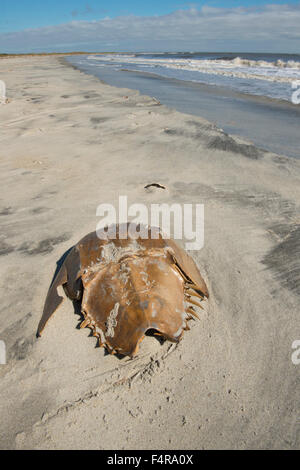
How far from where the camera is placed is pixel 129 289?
5.83 ft

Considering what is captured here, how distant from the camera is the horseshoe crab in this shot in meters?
1.71

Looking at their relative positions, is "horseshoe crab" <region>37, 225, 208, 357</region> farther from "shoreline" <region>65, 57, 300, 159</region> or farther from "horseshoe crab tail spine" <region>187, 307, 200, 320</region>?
"shoreline" <region>65, 57, 300, 159</region>

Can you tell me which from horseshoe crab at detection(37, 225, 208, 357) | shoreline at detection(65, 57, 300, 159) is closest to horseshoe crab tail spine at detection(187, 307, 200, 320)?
horseshoe crab at detection(37, 225, 208, 357)

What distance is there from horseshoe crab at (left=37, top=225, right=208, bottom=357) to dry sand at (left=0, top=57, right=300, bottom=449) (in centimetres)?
18

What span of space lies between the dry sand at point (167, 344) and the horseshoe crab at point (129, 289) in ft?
0.59

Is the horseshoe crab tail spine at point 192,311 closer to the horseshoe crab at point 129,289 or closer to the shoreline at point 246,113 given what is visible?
the horseshoe crab at point 129,289

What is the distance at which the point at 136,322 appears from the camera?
168 cm

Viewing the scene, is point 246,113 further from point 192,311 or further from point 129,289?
point 129,289

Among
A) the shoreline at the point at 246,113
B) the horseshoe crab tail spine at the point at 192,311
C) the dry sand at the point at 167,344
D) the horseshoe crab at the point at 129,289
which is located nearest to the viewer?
the dry sand at the point at 167,344

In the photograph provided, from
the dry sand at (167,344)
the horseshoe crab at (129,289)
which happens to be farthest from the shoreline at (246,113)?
the horseshoe crab at (129,289)

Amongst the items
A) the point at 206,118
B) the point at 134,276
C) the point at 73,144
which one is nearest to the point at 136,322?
the point at 134,276

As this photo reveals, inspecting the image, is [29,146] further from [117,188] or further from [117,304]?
[117,304]

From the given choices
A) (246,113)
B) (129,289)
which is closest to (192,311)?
(129,289)

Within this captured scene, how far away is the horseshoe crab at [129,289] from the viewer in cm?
171
